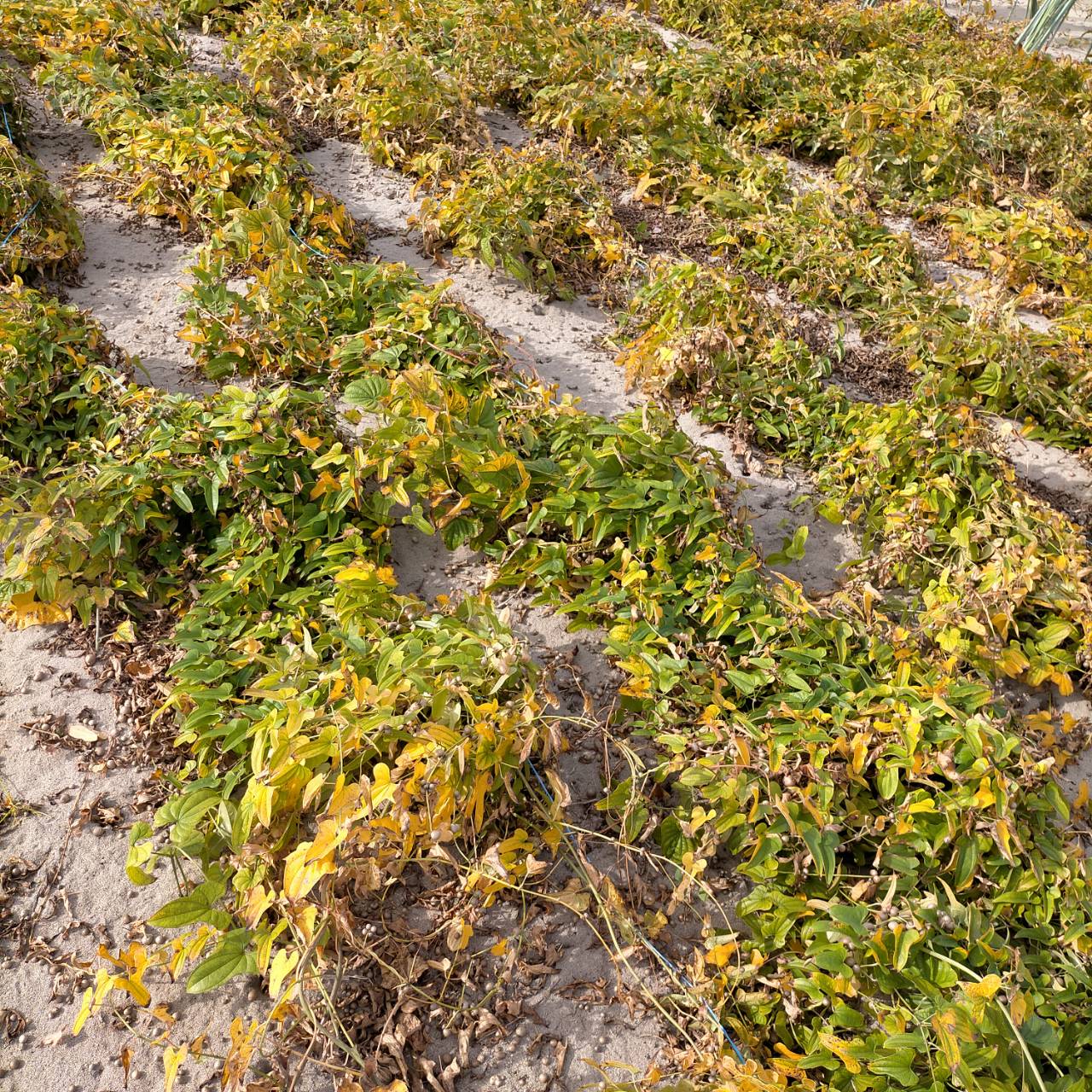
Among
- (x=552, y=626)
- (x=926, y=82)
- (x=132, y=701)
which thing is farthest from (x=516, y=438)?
(x=926, y=82)

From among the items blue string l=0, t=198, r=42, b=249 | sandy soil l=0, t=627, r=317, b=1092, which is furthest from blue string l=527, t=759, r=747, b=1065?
blue string l=0, t=198, r=42, b=249

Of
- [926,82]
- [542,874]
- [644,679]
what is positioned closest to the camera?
[542,874]

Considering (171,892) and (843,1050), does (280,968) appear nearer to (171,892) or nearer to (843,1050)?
(171,892)

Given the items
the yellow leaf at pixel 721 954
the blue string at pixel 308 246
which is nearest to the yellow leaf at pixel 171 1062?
the yellow leaf at pixel 721 954

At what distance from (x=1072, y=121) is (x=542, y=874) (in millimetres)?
5530

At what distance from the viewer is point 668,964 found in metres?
1.79

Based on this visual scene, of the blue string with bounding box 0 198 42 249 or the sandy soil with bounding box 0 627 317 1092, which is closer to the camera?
the sandy soil with bounding box 0 627 317 1092

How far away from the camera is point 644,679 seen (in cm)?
211

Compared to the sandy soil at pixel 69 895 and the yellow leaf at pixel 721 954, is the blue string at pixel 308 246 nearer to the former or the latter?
the sandy soil at pixel 69 895

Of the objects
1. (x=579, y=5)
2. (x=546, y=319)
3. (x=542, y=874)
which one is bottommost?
(x=542, y=874)

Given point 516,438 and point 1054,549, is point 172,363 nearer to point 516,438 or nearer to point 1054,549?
point 516,438

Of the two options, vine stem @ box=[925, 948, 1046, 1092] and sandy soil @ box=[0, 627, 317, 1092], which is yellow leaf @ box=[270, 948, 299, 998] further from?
vine stem @ box=[925, 948, 1046, 1092]

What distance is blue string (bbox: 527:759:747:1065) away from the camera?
1686 millimetres

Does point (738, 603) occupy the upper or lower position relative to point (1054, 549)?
lower
